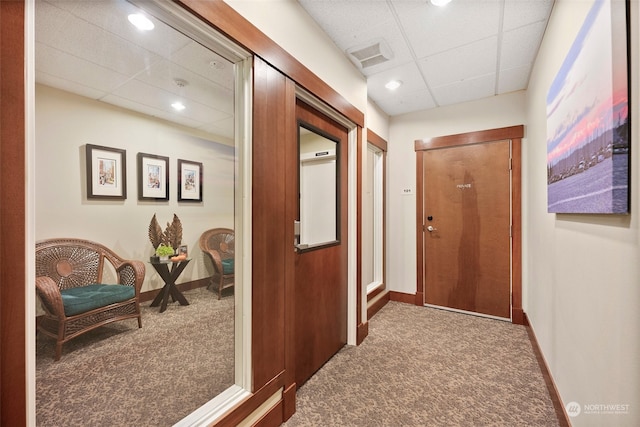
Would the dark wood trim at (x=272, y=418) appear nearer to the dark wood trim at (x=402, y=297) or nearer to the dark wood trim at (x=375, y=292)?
the dark wood trim at (x=375, y=292)

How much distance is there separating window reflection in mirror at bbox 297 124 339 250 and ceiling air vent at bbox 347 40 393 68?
77 centimetres

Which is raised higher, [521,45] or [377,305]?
[521,45]

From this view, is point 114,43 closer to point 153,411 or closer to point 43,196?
point 43,196

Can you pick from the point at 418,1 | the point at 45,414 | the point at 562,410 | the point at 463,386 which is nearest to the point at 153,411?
the point at 45,414

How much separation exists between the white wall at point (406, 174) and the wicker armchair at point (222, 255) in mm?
2764

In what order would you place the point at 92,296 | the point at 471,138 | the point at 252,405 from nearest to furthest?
the point at 92,296
the point at 252,405
the point at 471,138

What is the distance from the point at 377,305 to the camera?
3.42 metres

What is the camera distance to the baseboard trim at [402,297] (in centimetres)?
370

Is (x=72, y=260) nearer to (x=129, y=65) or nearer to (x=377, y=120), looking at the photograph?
(x=129, y=65)

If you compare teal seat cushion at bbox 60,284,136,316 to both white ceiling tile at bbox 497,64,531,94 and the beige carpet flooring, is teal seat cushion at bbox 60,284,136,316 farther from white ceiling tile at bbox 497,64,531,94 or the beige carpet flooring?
white ceiling tile at bbox 497,64,531,94

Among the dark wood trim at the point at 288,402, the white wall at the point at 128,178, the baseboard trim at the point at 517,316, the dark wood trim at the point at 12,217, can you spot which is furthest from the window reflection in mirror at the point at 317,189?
the baseboard trim at the point at 517,316

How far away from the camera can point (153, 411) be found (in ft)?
4.02

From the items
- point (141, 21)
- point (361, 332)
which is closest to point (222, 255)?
point (141, 21)

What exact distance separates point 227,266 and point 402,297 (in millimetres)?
2909
